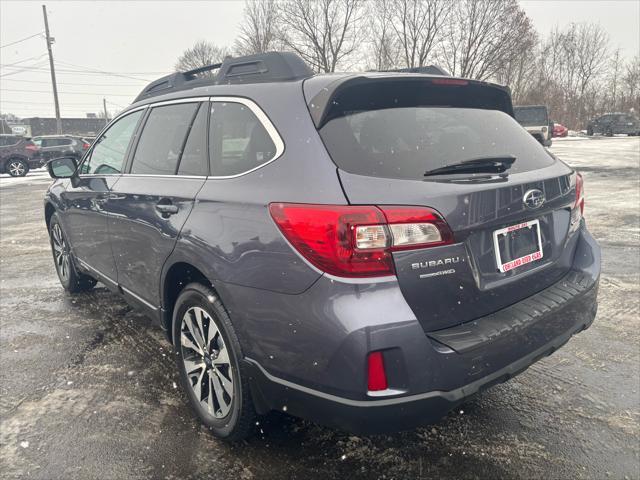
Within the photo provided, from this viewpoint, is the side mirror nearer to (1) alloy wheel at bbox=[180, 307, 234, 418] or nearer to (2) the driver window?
(2) the driver window

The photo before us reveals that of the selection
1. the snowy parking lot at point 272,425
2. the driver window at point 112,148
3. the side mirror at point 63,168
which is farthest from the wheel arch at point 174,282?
the side mirror at point 63,168

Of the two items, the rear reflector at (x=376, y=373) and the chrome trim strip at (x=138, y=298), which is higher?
the rear reflector at (x=376, y=373)

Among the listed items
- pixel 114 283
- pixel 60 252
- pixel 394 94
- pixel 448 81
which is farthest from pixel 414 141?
pixel 60 252

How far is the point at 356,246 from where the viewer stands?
1747 millimetres

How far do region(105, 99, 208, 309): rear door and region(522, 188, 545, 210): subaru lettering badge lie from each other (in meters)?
1.53

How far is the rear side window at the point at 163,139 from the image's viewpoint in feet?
9.05

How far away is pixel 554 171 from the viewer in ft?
7.90

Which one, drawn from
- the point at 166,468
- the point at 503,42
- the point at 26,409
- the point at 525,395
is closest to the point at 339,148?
the point at 166,468

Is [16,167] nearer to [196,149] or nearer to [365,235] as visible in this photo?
[196,149]

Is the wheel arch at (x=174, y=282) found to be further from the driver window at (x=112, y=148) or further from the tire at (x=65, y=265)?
the tire at (x=65, y=265)

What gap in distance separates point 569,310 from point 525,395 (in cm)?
76

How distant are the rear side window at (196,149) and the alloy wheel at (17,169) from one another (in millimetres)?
20897

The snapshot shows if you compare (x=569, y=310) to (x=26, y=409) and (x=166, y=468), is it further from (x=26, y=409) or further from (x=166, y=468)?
(x=26, y=409)

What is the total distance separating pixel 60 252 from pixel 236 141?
3480mm
